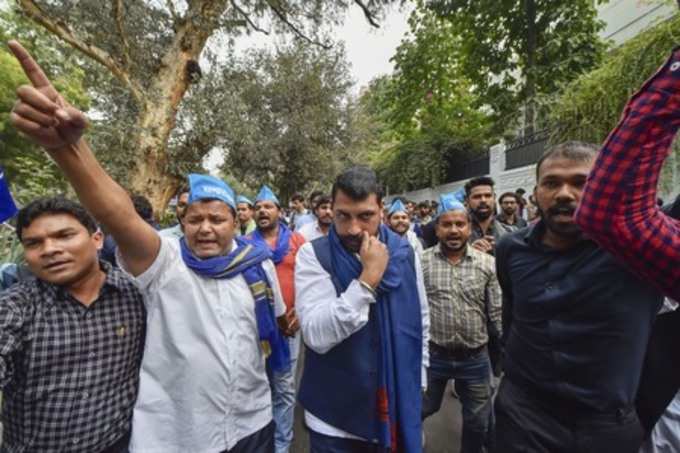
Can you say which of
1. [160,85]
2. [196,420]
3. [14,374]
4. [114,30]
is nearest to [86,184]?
[14,374]

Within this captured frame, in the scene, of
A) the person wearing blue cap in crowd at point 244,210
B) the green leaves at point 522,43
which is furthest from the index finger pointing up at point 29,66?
the green leaves at point 522,43

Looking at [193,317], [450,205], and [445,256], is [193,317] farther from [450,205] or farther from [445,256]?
[450,205]

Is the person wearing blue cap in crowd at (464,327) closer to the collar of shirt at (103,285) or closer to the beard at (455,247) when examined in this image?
the beard at (455,247)

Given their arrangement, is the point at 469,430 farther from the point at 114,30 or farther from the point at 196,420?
the point at 114,30

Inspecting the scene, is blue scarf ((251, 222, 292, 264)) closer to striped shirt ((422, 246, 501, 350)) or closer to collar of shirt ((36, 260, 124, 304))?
striped shirt ((422, 246, 501, 350))

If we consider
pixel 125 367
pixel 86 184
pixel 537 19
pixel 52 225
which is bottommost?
pixel 125 367

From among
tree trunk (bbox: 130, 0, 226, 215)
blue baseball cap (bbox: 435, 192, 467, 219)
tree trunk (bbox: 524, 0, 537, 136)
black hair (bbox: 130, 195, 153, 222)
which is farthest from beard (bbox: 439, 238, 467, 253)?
tree trunk (bbox: 524, 0, 537, 136)

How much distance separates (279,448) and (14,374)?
2071 mm

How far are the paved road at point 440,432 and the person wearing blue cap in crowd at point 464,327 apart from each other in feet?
1.43

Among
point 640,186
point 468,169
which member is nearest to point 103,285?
point 640,186

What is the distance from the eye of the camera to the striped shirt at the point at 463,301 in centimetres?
277

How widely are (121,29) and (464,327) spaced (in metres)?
8.17

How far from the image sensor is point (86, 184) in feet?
4.08

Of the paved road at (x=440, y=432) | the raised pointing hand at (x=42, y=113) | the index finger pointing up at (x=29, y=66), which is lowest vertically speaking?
the paved road at (x=440, y=432)
